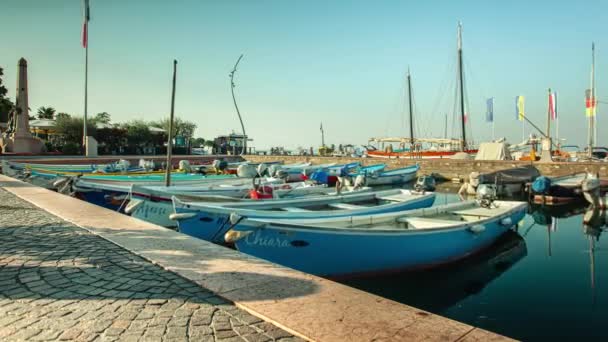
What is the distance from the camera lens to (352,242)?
22.7ft

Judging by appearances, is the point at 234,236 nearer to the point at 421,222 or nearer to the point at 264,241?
the point at 264,241

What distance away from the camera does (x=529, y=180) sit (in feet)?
68.7

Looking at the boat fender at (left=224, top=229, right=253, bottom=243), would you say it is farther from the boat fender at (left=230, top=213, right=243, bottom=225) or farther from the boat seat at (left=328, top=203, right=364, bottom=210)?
the boat seat at (left=328, top=203, right=364, bottom=210)

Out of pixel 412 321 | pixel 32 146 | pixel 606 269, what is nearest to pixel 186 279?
pixel 412 321

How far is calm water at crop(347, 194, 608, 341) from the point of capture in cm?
578

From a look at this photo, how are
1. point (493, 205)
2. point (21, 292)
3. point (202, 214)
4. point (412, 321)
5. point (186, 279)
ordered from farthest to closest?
1. point (493, 205)
2. point (202, 214)
3. point (186, 279)
4. point (21, 292)
5. point (412, 321)

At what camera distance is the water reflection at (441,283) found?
6867 mm

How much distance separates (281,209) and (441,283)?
14.3 ft

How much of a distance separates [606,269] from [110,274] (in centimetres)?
1008

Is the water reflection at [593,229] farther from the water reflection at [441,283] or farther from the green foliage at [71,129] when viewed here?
the green foliage at [71,129]

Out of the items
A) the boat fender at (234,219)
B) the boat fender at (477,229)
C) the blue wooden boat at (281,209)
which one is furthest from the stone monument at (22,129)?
the boat fender at (477,229)

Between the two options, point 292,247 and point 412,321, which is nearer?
point 412,321

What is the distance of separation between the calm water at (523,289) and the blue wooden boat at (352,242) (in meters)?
0.37

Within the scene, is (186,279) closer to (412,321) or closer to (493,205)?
(412,321)
